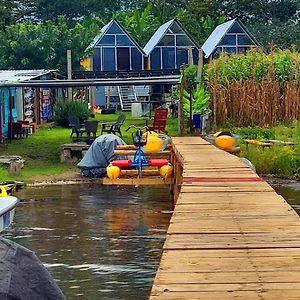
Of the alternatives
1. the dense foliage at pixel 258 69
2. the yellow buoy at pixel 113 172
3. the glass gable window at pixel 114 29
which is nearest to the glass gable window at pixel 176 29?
the glass gable window at pixel 114 29

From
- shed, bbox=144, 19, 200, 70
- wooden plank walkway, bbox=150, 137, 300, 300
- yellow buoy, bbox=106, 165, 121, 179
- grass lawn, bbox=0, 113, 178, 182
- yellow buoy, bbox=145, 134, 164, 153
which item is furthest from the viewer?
shed, bbox=144, 19, 200, 70

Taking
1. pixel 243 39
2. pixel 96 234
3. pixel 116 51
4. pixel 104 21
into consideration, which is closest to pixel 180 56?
pixel 243 39

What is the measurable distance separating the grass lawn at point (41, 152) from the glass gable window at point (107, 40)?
1512cm

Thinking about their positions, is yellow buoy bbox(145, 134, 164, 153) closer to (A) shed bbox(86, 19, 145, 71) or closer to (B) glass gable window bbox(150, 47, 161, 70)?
(A) shed bbox(86, 19, 145, 71)

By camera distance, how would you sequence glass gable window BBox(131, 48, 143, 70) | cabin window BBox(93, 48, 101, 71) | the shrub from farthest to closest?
glass gable window BBox(131, 48, 143, 70) → cabin window BBox(93, 48, 101, 71) → the shrub

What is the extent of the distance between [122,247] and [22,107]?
18.2m

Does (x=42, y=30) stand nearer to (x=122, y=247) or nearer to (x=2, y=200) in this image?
(x=122, y=247)

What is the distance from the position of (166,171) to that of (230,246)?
32.3ft

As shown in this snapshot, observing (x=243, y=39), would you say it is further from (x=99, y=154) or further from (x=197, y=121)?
(x=99, y=154)

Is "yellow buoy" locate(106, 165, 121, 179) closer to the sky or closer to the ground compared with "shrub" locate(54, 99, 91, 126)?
closer to the ground

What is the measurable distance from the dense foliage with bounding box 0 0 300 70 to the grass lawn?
9467mm

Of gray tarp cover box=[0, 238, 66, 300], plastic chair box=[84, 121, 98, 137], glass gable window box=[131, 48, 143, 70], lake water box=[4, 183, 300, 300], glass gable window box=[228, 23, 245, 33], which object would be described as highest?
glass gable window box=[228, 23, 245, 33]

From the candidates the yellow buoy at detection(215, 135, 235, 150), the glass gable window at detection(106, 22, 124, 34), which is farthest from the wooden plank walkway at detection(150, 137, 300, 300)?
the glass gable window at detection(106, 22, 124, 34)

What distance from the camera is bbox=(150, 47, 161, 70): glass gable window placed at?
44719mm
